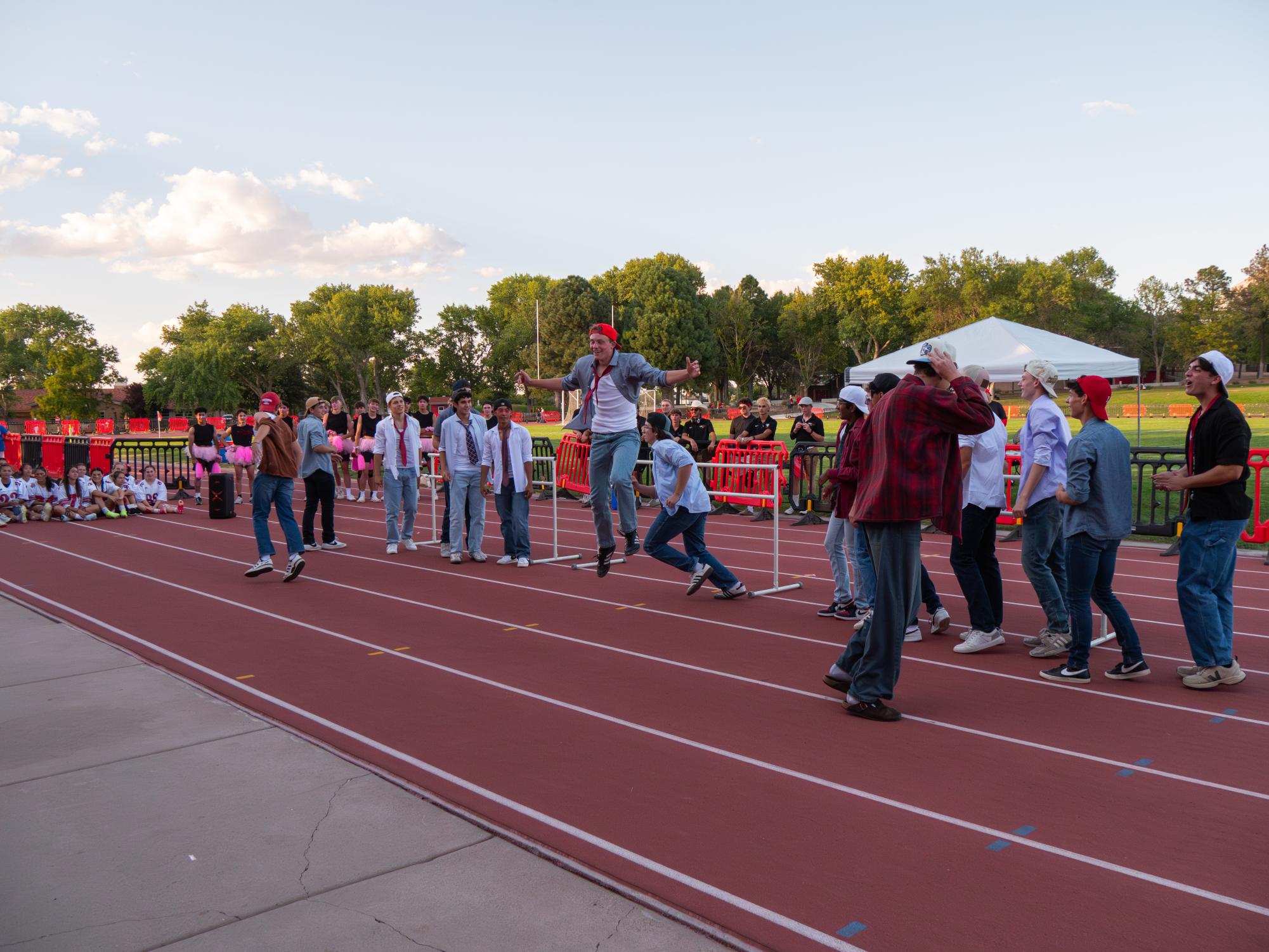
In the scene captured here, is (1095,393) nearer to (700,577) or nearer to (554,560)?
(700,577)

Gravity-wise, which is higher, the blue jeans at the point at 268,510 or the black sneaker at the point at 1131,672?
the blue jeans at the point at 268,510

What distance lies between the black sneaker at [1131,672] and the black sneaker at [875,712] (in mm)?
1774

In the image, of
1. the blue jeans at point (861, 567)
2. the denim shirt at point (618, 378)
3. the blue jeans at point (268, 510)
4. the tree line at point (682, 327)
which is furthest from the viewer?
the tree line at point (682, 327)

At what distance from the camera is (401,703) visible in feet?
19.5

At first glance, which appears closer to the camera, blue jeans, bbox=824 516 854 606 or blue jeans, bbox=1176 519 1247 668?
blue jeans, bbox=1176 519 1247 668

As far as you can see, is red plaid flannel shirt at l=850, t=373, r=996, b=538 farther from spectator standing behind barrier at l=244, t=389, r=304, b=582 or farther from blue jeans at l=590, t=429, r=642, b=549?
spectator standing behind barrier at l=244, t=389, r=304, b=582

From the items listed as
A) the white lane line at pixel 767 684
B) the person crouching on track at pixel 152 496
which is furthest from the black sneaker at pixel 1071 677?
the person crouching on track at pixel 152 496

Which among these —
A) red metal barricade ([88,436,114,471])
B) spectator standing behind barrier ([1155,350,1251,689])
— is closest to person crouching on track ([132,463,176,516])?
red metal barricade ([88,436,114,471])

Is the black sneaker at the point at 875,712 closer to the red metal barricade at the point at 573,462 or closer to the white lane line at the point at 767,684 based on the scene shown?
the white lane line at the point at 767,684

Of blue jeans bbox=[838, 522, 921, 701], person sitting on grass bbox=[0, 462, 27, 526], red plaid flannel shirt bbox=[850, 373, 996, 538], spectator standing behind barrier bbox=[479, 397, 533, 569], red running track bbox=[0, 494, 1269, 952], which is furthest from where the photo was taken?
person sitting on grass bbox=[0, 462, 27, 526]

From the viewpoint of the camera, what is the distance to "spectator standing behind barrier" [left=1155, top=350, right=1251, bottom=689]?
18.8ft

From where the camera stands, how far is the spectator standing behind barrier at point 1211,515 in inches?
226

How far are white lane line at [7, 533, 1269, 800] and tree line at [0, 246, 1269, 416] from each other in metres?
66.6

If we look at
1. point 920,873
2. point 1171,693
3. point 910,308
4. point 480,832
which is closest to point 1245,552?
point 1171,693
